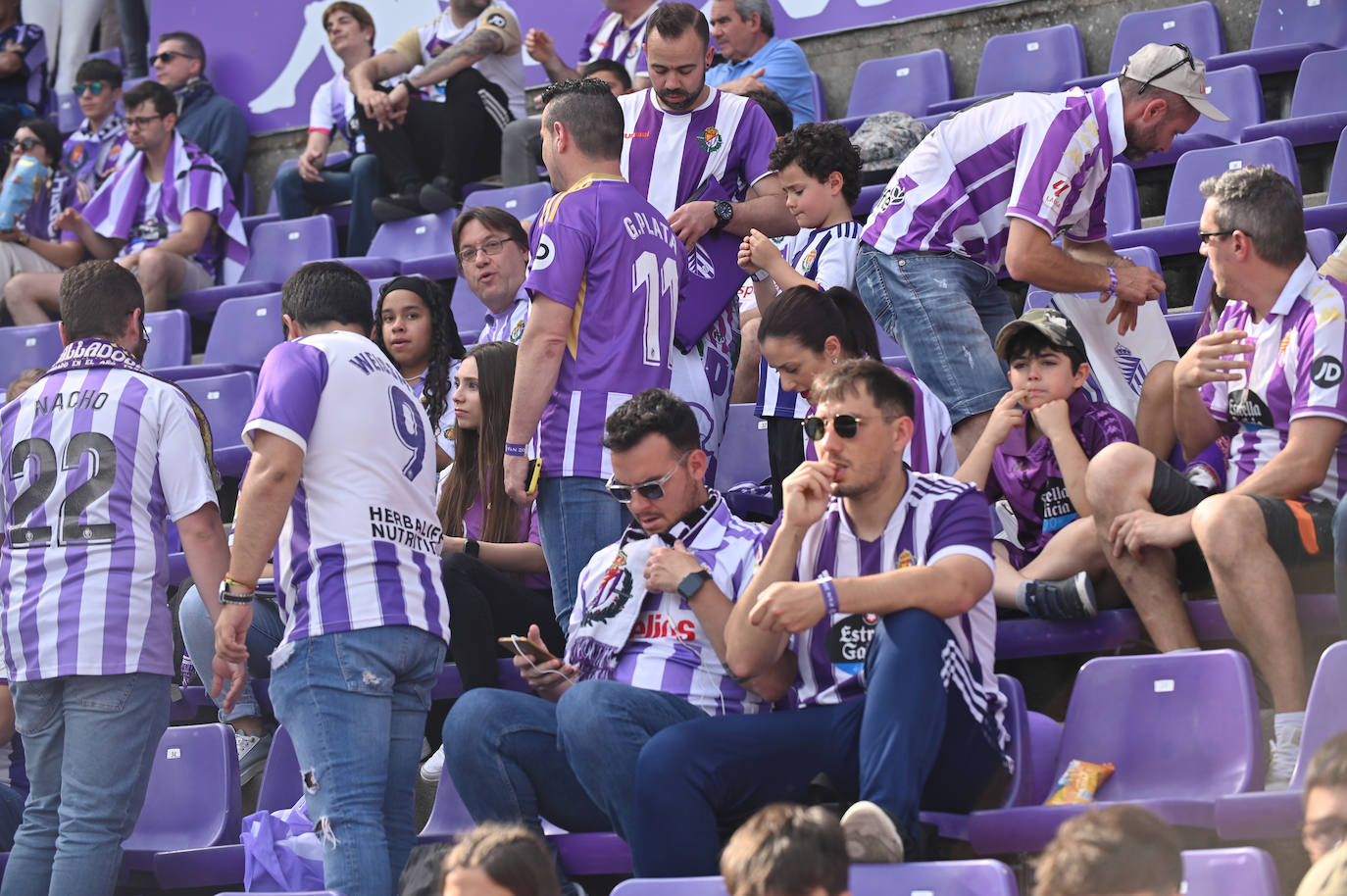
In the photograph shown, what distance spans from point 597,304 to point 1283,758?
1791 millimetres

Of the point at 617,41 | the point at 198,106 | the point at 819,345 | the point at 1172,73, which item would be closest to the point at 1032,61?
the point at 617,41

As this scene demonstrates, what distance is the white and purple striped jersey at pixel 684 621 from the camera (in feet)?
10.7

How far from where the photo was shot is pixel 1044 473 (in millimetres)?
3836

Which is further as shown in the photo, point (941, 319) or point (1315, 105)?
point (1315, 105)

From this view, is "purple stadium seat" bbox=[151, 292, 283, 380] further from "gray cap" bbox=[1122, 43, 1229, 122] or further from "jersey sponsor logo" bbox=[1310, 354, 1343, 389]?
"jersey sponsor logo" bbox=[1310, 354, 1343, 389]

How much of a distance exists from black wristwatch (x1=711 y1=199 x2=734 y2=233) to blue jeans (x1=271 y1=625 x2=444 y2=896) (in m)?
1.71

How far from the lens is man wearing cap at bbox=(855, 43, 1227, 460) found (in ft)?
13.0

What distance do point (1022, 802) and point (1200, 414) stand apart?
116 cm

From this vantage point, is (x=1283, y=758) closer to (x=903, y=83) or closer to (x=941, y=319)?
(x=941, y=319)

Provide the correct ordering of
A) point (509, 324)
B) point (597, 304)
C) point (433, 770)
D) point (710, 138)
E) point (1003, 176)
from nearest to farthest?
point (597, 304) < point (433, 770) < point (1003, 176) < point (710, 138) < point (509, 324)

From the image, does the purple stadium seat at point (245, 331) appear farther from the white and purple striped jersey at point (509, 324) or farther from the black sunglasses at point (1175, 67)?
the black sunglasses at point (1175, 67)

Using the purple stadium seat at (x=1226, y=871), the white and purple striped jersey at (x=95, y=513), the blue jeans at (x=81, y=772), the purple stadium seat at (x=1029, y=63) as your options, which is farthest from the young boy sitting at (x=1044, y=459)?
the purple stadium seat at (x=1029, y=63)

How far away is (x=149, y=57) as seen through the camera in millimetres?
9164

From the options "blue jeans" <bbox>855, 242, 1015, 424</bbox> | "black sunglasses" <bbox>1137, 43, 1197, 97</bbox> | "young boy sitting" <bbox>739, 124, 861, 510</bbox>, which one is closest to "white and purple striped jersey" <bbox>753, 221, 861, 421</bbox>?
"young boy sitting" <bbox>739, 124, 861, 510</bbox>
